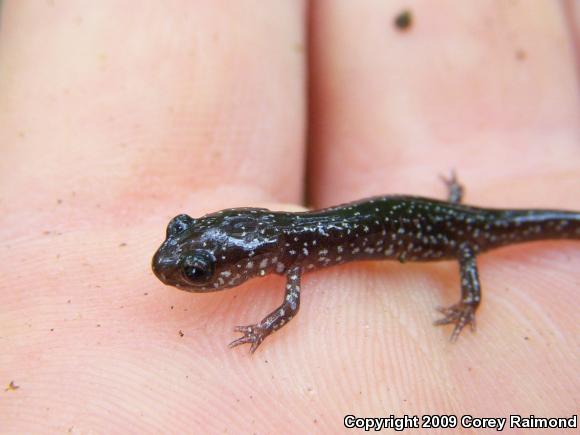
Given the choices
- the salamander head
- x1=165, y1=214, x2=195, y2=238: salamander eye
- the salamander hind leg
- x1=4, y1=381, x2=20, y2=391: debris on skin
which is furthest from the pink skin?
x1=165, y1=214, x2=195, y2=238: salamander eye

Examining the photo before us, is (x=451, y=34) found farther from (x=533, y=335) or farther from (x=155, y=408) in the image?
(x=155, y=408)

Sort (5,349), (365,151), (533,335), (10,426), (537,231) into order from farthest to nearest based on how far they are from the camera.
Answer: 1. (365,151)
2. (537,231)
3. (533,335)
4. (5,349)
5. (10,426)

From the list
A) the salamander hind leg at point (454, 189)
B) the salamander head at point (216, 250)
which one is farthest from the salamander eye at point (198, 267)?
the salamander hind leg at point (454, 189)

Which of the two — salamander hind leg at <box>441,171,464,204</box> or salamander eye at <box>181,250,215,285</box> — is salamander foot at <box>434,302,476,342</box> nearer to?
salamander hind leg at <box>441,171,464,204</box>

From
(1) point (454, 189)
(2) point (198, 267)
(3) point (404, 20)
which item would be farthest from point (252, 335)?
(3) point (404, 20)

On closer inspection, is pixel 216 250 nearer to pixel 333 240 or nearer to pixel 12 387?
pixel 333 240

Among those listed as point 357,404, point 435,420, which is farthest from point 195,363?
point 435,420

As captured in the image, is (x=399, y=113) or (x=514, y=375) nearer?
(x=514, y=375)
